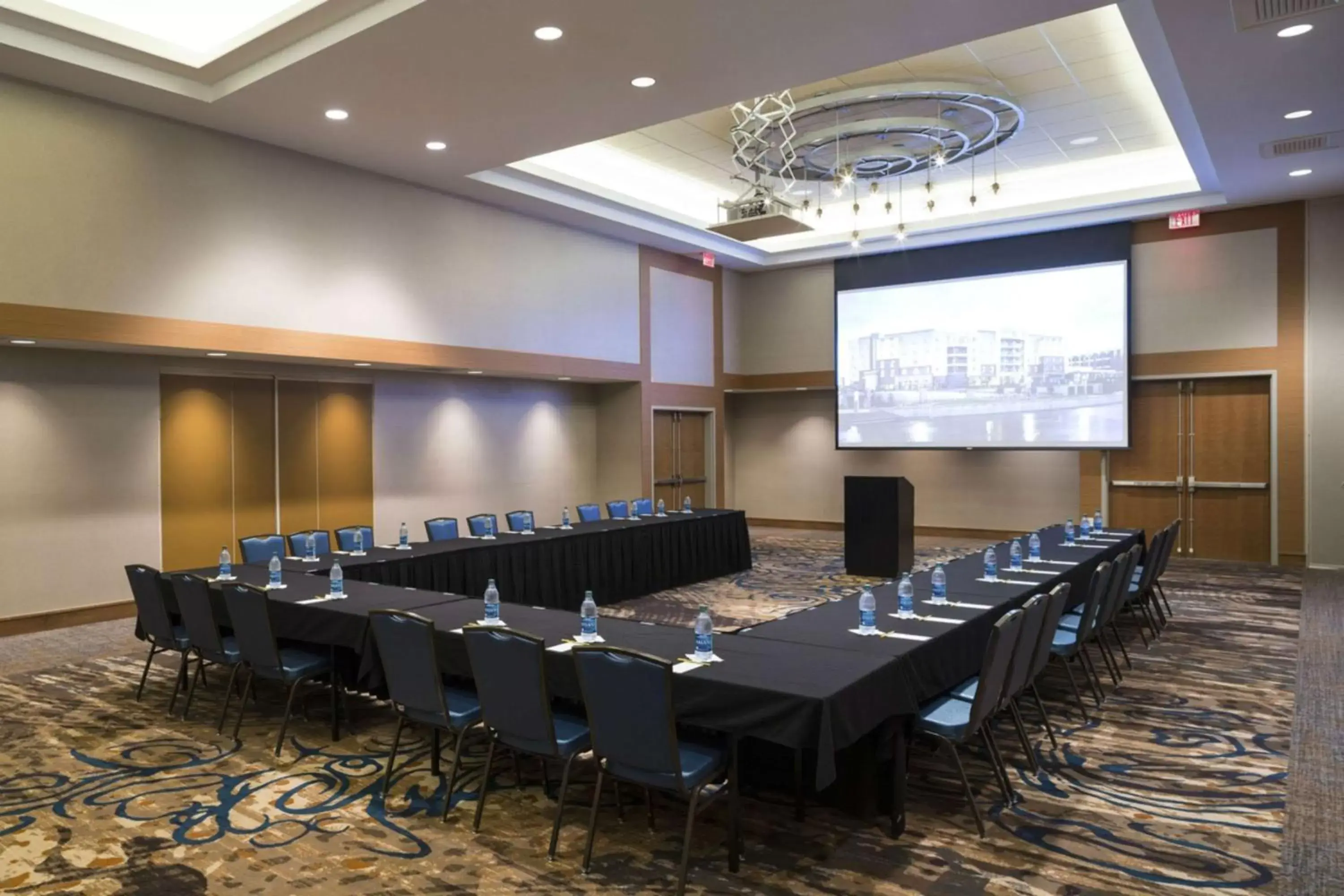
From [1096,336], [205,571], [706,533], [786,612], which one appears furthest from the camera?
[1096,336]

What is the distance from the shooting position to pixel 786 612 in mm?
8297

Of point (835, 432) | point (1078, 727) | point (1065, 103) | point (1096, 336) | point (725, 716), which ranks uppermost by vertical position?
point (1065, 103)

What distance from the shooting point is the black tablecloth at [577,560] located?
282 inches

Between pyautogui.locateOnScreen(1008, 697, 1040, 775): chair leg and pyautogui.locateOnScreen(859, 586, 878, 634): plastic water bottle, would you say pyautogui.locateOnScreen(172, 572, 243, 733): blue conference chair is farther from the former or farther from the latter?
pyautogui.locateOnScreen(1008, 697, 1040, 775): chair leg

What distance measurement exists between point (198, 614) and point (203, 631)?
0.11 metres

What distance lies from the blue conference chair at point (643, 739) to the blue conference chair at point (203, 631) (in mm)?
2698

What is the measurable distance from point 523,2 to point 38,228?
14.3 ft

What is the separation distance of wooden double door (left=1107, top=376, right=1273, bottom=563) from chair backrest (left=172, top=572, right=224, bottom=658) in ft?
37.8

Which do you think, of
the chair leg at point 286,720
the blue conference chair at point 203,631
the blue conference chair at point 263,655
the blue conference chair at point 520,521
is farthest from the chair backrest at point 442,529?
the chair leg at point 286,720

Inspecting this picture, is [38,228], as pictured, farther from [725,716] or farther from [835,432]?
[835,432]

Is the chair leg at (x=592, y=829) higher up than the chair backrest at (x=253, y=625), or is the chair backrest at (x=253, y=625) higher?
the chair backrest at (x=253, y=625)

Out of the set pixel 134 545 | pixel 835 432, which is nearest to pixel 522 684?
pixel 134 545

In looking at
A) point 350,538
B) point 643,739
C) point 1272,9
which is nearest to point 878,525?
point 350,538

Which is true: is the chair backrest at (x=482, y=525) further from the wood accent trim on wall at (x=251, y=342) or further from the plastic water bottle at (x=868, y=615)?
the plastic water bottle at (x=868, y=615)
